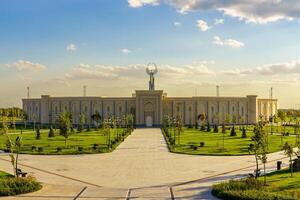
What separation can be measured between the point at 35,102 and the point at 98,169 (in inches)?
2988

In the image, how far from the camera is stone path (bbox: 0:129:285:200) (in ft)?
56.5

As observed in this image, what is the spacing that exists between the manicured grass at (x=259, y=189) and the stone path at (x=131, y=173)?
33.8 inches

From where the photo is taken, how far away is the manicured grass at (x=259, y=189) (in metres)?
15.8

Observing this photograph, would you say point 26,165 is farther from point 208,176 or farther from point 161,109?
point 161,109

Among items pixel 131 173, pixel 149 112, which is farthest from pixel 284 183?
pixel 149 112

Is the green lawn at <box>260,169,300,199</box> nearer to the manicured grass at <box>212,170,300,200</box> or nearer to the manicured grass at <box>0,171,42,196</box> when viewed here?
the manicured grass at <box>212,170,300,200</box>

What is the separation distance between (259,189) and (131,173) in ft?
25.9

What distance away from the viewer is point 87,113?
91938 mm

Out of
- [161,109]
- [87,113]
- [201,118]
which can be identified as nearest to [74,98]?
[87,113]

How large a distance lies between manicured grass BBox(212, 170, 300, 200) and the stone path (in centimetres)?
86

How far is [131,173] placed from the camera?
2291cm

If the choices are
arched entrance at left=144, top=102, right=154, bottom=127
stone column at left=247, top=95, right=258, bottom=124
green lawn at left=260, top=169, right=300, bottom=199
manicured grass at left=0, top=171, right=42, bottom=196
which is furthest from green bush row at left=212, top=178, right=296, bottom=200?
stone column at left=247, top=95, right=258, bottom=124

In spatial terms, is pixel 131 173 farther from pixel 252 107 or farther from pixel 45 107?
pixel 45 107

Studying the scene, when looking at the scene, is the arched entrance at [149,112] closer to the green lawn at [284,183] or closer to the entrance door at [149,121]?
the entrance door at [149,121]
